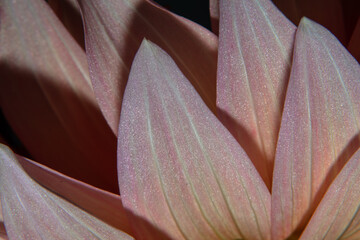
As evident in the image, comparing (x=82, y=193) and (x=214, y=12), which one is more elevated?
(x=214, y=12)

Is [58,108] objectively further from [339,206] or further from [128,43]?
[339,206]

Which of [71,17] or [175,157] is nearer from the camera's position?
[175,157]

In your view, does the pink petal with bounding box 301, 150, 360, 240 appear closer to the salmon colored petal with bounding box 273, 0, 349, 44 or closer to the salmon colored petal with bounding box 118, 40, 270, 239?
the salmon colored petal with bounding box 118, 40, 270, 239

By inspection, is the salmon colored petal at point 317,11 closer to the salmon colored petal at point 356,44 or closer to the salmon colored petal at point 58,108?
the salmon colored petal at point 356,44

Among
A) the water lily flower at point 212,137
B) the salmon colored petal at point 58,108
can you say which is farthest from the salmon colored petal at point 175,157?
the salmon colored petal at point 58,108

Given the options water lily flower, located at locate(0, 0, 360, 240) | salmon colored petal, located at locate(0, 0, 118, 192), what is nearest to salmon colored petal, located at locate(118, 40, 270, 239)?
water lily flower, located at locate(0, 0, 360, 240)

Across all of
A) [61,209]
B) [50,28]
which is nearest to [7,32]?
[50,28]

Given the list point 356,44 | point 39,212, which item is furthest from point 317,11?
point 39,212
